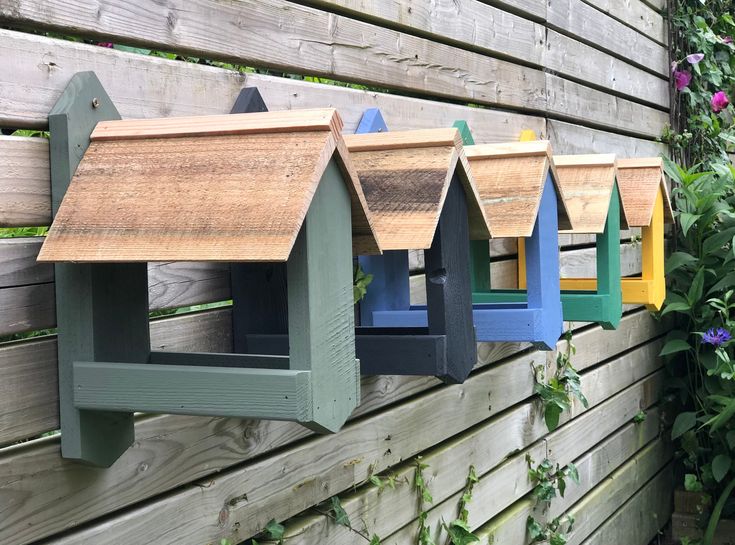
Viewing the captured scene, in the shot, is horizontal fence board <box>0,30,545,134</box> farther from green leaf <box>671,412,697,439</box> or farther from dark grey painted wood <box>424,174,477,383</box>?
green leaf <box>671,412,697,439</box>

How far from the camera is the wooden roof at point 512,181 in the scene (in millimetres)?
2076

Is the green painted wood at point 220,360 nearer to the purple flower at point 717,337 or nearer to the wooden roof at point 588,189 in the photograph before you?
the wooden roof at point 588,189

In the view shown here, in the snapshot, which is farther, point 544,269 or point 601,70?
point 601,70

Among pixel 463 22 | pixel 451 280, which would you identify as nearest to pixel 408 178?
pixel 451 280

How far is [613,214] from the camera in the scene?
105 inches

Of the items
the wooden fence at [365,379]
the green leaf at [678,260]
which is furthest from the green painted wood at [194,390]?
the green leaf at [678,260]

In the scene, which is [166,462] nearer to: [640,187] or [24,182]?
[24,182]

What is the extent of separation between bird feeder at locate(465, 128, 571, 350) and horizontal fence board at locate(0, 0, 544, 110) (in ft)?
1.17

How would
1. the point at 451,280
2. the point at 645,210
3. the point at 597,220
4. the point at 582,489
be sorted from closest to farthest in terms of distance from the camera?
the point at 451,280, the point at 597,220, the point at 645,210, the point at 582,489

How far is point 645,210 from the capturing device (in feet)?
9.77

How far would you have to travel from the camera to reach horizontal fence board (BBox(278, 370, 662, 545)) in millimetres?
2182

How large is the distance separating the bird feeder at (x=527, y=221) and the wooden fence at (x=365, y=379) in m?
0.33

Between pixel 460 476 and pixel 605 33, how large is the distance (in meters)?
2.20

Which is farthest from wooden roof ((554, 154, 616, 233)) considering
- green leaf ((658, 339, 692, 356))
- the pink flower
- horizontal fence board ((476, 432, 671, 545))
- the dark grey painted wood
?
the pink flower
